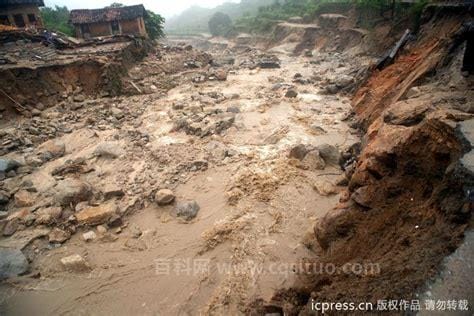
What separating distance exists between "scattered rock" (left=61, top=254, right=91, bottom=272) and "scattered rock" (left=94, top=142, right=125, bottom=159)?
3067 millimetres

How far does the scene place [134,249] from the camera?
425cm

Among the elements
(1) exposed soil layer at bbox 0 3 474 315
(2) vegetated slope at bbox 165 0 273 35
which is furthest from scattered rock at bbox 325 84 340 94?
(2) vegetated slope at bbox 165 0 273 35

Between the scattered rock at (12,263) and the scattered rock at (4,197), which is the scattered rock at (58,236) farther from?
the scattered rock at (4,197)

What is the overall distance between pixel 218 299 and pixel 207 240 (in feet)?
3.29

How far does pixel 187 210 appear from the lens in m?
4.81

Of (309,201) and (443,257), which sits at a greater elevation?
(443,257)

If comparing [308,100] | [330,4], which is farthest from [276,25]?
[308,100]

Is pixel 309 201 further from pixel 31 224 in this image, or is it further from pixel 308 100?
pixel 308 100

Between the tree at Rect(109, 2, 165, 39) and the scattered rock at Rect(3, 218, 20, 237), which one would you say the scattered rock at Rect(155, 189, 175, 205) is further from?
the tree at Rect(109, 2, 165, 39)

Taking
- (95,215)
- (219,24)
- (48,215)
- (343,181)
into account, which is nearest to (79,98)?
(48,215)

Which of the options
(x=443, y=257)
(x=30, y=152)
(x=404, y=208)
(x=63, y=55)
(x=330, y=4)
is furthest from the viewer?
(x=330, y=4)

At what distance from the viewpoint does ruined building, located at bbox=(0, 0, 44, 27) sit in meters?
19.1

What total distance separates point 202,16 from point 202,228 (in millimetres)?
68498

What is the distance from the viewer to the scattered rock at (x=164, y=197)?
16.4 ft
